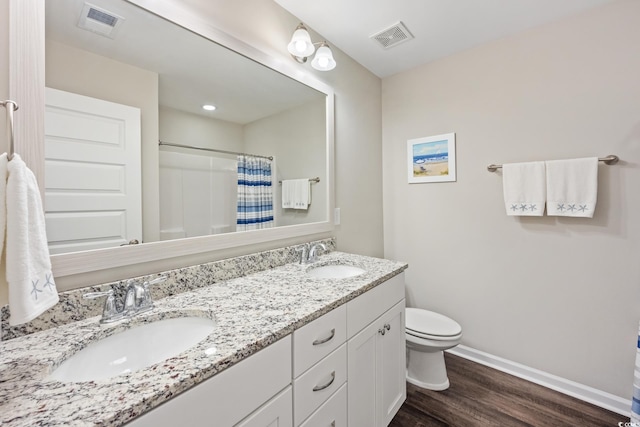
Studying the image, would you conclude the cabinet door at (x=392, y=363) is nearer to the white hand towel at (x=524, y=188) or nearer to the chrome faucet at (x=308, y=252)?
the chrome faucet at (x=308, y=252)

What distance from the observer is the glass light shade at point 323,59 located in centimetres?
158

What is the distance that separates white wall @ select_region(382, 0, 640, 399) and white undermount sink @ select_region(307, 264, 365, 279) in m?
0.96

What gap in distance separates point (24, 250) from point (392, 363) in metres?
1.55

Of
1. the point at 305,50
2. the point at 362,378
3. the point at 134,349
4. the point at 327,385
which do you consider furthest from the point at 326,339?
the point at 305,50

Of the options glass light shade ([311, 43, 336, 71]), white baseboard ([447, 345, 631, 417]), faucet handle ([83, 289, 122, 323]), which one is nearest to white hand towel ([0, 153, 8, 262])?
faucet handle ([83, 289, 122, 323])

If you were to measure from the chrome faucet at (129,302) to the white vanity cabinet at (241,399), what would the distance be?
1.47 feet

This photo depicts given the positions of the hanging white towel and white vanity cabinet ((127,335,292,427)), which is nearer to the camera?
white vanity cabinet ((127,335,292,427))

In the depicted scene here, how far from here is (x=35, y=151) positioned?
0.79 metres

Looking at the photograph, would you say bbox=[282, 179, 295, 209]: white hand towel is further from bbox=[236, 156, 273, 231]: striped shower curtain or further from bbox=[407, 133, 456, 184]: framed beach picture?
bbox=[407, 133, 456, 184]: framed beach picture

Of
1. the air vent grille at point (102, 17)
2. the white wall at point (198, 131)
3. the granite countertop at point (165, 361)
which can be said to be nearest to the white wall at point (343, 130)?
the granite countertop at point (165, 361)

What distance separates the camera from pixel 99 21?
912 millimetres

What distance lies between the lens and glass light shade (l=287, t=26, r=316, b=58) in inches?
56.9

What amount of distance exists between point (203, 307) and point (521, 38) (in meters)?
2.52

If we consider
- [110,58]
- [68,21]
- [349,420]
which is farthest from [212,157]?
[349,420]
